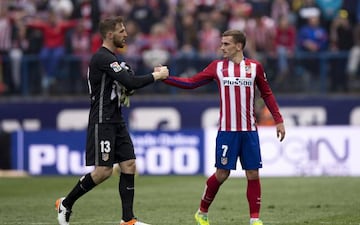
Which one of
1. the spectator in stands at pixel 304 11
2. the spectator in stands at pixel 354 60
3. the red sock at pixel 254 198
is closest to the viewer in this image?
the red sock at pixel 254 198

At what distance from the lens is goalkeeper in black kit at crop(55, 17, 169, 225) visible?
11.0m

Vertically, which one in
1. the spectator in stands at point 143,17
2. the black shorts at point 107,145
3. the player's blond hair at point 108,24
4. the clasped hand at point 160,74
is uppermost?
the spectator in stands at point 143,17

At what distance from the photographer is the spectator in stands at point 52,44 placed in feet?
78.1

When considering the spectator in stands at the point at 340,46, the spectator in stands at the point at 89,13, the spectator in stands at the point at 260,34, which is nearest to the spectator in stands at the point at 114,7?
the spectator in stands at the point at 89,13

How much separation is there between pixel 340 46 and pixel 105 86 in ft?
42.5

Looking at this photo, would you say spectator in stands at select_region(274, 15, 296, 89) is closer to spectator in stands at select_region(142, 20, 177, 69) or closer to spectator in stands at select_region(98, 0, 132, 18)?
spectator in stands at select_region(142, 20, 177, 69)

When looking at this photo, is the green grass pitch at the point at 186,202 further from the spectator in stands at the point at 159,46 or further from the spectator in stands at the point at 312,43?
the spectator in stands at the point at 312,43

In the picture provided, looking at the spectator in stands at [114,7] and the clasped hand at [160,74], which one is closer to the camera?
the clasped hand at [160,74]

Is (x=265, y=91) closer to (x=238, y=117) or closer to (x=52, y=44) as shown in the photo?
(x=238, y=117)

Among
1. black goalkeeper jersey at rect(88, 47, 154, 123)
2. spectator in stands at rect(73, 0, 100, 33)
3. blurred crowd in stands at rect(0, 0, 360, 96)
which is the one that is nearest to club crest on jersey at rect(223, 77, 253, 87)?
black goalkeeper jersey at rect(88, 47, 154, 123)

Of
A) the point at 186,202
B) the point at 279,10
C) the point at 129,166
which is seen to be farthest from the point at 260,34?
the point at 129,166

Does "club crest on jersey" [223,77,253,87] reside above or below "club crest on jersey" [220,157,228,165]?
above

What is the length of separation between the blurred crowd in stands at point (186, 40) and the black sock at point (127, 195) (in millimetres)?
11624

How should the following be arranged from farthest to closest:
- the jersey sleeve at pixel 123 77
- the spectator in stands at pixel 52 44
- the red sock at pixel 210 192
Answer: the spectator in stands at pixel 52 44, the red sock at pixel 210 192, the jersey sleeve at pixel 123 77
